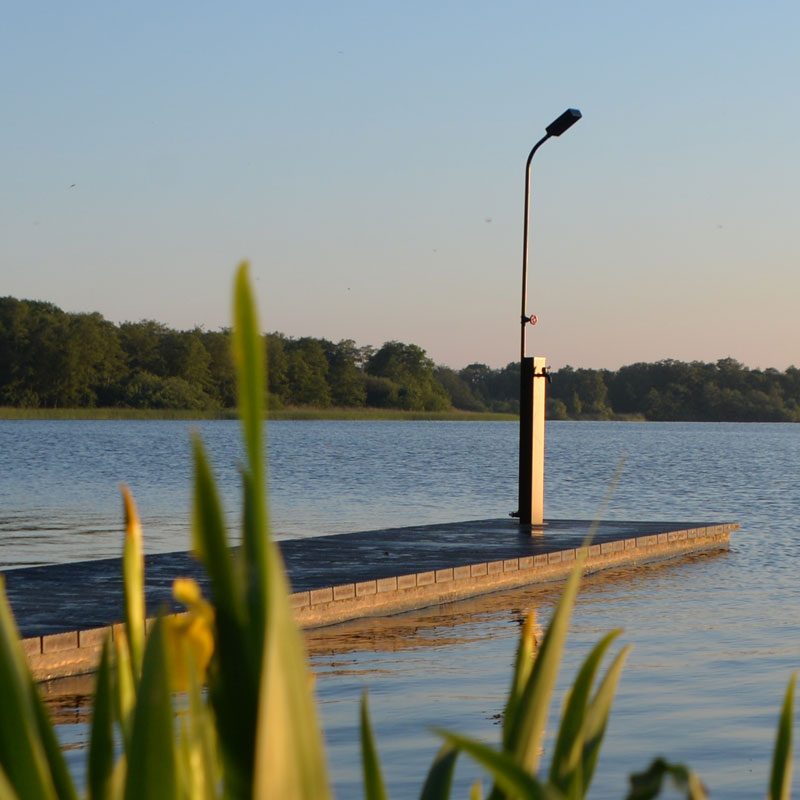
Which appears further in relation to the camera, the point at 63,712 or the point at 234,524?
the point at 234,524

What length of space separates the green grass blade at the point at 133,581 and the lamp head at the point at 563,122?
45.8 feet

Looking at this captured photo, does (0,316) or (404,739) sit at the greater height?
(0,316)

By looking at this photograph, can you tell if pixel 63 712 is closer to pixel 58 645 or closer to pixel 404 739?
pixel 58 645

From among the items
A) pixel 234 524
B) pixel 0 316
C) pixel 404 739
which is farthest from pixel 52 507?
pixel 0 316

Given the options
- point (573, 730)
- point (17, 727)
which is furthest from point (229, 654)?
point (573, 730)

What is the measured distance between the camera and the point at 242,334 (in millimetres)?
624

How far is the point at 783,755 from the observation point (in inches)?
44.8

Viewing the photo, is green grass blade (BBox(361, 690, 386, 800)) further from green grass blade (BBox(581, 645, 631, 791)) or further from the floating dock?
the floating dock

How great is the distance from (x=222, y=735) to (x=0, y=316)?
9405 cm

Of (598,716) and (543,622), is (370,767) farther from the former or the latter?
(543,622)

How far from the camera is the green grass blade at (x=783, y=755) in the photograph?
3.67 feet

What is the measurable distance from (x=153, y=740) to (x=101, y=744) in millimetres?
279

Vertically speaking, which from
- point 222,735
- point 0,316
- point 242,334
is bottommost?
point 222,735

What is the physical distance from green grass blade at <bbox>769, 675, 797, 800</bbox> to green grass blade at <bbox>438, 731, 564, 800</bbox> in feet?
1.27
